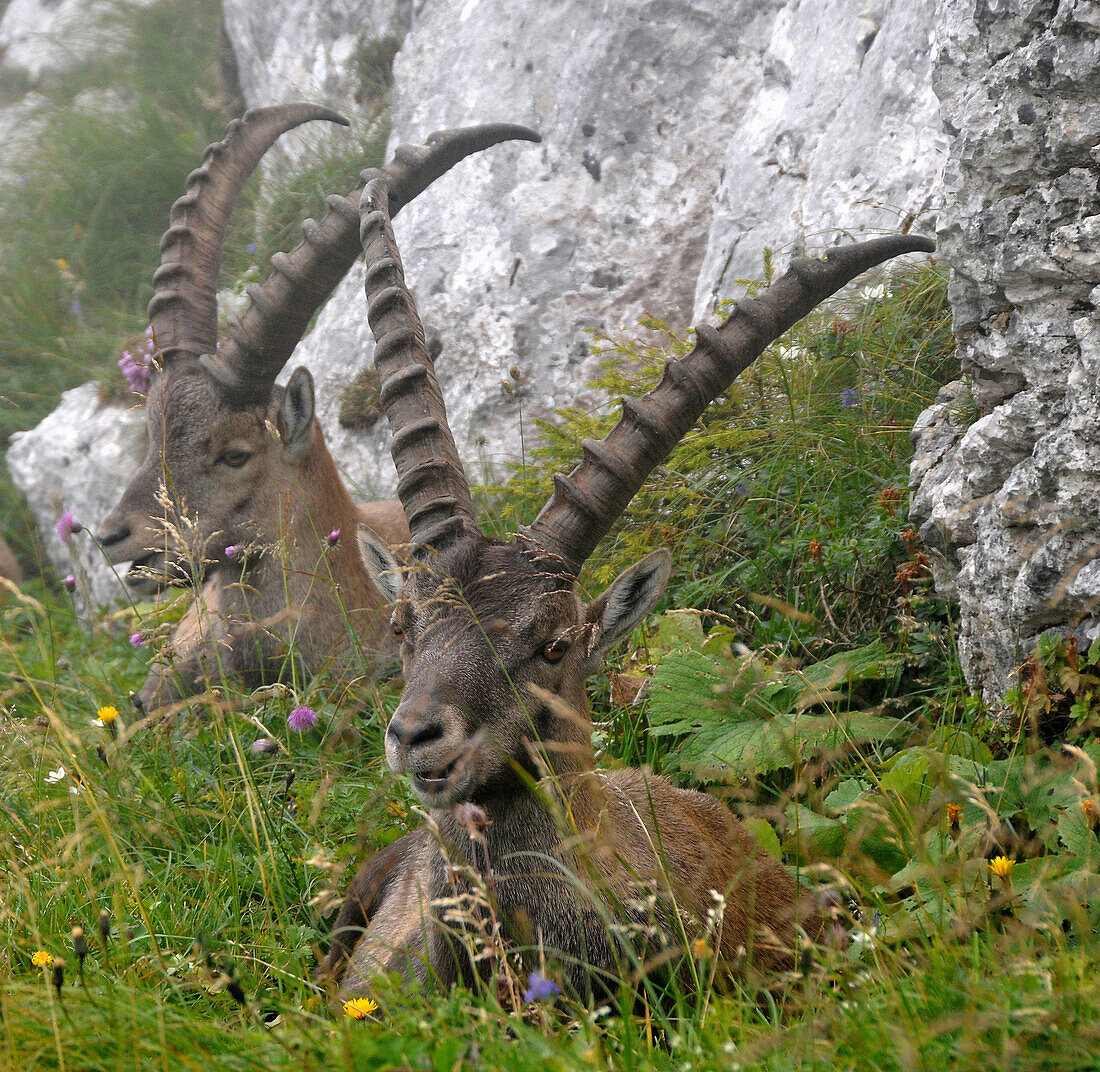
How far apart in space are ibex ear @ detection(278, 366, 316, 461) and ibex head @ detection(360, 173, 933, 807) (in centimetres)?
209

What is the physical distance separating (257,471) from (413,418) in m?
2.58

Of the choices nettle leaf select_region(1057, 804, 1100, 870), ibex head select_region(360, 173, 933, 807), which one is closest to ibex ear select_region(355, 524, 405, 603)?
ibex head select_region(360, 173, 933, 807)

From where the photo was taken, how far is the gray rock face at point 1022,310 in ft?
11.3

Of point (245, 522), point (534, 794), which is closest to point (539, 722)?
point (534, 794)

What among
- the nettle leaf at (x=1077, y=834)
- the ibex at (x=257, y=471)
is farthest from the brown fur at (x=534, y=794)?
the ibex at (x=257, y=471)

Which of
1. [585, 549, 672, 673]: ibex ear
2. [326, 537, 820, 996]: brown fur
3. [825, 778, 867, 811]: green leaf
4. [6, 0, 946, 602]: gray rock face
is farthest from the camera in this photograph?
[6, 0, 946, 602]: gray rock face

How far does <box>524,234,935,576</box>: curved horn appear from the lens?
3656 mm

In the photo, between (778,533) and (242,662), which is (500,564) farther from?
(242,662)

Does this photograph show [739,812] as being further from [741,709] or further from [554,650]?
[554,650]

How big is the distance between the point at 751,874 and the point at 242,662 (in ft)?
12.0

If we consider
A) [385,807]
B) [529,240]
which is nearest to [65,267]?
[529,240]

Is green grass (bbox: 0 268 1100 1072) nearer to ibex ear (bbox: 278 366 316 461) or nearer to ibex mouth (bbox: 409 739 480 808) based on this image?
ibex mouth (bbox: 409 739 480 808)

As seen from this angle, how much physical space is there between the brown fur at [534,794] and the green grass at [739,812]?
0.18 m

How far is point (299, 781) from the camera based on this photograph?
4.43 m
